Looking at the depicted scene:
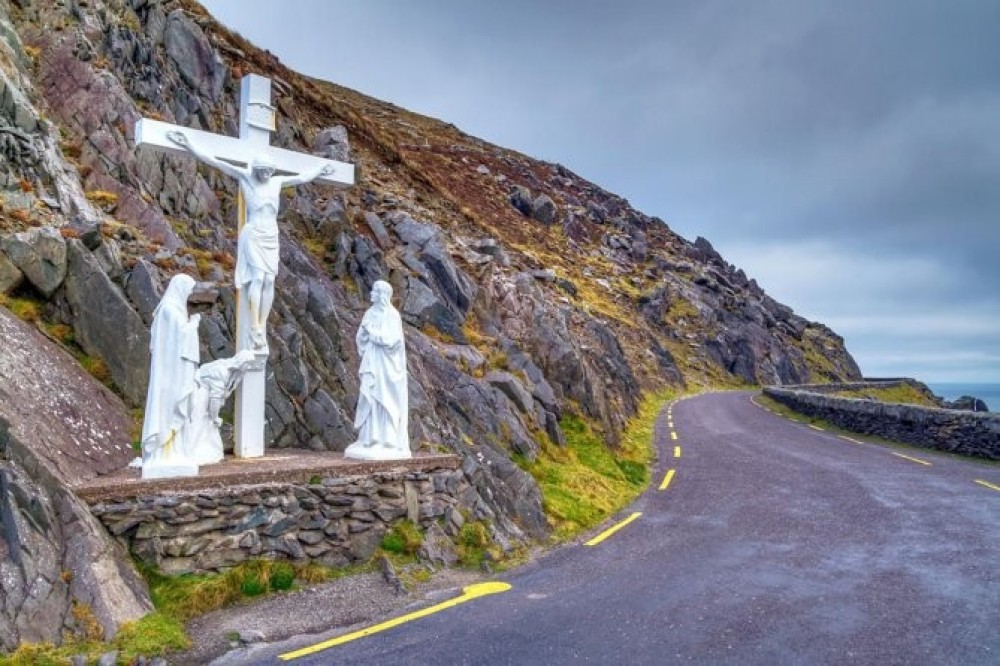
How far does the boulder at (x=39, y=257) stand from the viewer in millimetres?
9195

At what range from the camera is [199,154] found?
8898 millimetres

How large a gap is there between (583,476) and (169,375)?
8488 mm

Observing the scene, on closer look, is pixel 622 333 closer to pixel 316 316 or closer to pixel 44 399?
pixel 316 316

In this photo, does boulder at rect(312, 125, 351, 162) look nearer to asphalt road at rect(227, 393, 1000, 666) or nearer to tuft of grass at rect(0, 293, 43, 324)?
tuft of grass at rect(0, 293, 43, 324)

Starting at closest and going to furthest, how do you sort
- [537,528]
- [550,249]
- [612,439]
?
1. [537,528]
2. [612,439]
3. [550,249]

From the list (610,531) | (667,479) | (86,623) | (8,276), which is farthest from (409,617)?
(667,479)

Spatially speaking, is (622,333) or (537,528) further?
(622,333)

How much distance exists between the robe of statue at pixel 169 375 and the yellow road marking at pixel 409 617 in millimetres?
2489

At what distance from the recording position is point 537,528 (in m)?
10.4

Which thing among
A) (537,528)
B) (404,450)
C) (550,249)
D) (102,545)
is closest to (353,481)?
(404,450)

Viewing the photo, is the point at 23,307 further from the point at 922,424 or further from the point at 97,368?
the point at 922,424

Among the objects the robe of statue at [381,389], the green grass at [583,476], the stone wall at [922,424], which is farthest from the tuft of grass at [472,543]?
the stone wall at [922,424]

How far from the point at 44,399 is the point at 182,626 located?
3.22 metres

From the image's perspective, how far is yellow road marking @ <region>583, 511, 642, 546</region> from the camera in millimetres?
9961
